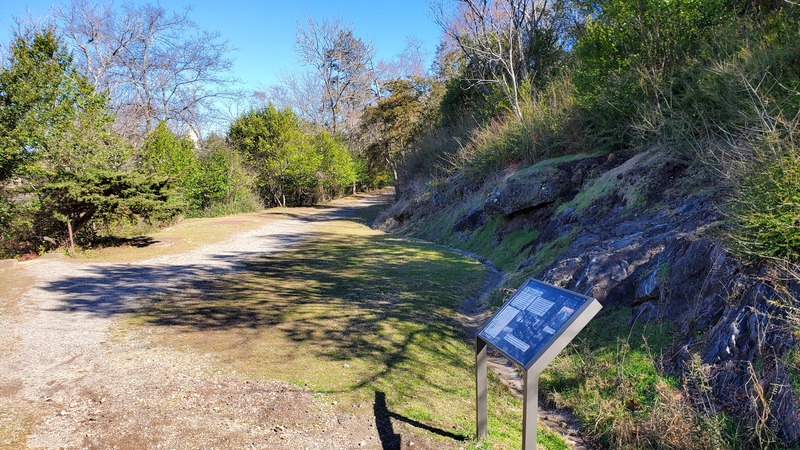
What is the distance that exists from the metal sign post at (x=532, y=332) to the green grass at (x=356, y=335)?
663mm

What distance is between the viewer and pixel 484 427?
3814 mm

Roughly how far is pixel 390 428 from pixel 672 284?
10.7 ft

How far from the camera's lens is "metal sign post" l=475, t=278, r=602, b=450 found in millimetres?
3025

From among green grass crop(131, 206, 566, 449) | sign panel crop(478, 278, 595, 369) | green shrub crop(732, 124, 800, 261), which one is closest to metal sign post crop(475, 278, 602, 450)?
sign panel crop(478, 278, 595, 369)

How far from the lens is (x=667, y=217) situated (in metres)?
6.76

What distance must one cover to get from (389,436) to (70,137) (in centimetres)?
1325

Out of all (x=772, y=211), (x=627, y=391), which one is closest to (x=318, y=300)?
(x=627, y=391)

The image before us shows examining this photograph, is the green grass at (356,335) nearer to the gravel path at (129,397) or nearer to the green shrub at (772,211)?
the gravel path at (129,397)

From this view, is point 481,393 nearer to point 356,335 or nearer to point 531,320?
point 531,320

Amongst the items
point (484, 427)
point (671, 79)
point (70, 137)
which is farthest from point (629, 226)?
point (70, 137)

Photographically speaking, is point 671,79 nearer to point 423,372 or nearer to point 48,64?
point 423,372

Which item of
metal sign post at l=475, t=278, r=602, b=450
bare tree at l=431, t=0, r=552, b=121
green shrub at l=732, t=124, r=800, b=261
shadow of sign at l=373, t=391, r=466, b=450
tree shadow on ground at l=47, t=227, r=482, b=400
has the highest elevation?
bare tree at l=431, t=0, r=552, b=121

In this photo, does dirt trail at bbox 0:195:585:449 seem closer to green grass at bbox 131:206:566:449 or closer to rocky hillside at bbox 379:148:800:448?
green grass at bbox 131:206:566:449

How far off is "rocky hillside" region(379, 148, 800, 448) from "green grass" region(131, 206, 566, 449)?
39.0 inches
